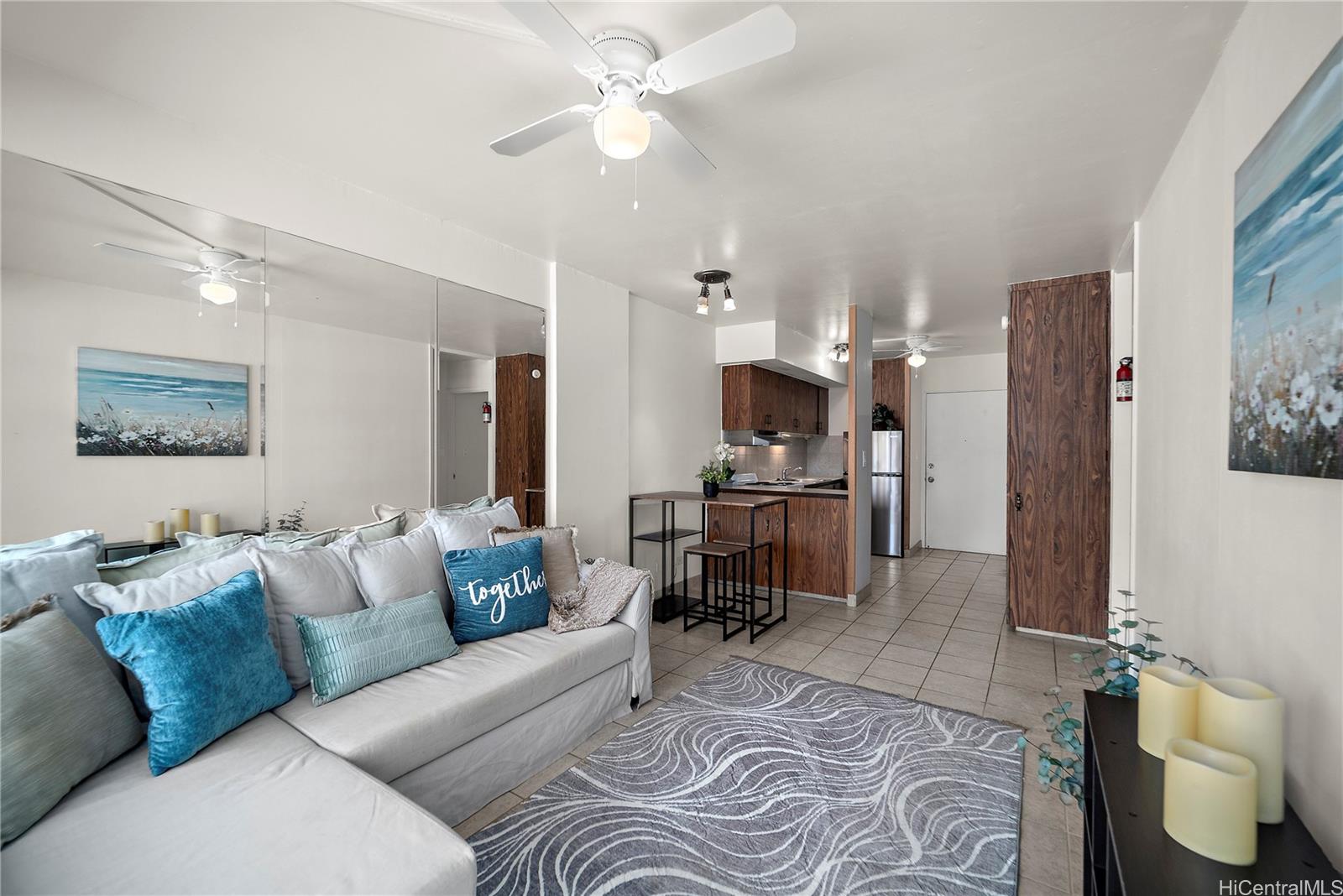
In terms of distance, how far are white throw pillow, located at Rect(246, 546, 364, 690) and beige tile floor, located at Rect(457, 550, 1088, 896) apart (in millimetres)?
867

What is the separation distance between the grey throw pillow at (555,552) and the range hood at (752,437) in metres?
3.24

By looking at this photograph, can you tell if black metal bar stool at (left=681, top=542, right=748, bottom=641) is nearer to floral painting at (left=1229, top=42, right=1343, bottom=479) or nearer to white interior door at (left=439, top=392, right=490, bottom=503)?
white interior door at (left=439, top=392, right=490, bottom=503)

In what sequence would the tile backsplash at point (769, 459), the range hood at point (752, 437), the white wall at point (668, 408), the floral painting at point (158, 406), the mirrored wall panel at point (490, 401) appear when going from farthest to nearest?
the tile backsplash at point (769, 459) → the range hood at point (752, 437) → the white wall at point (668, 408) → the mirrored wall panel at point (490, 401) → the floral painting at point (158, 406)

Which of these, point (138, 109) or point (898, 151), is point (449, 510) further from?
point (898, 151)

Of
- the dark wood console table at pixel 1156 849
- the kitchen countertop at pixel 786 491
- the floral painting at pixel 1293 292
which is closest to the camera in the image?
the dark wood console table at pixel 1156 849

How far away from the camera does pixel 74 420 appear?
1985 mm

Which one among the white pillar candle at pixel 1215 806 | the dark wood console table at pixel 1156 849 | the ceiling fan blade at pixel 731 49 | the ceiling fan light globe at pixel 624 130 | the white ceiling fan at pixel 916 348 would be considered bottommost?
the dark wood console table at pixel 1156 849

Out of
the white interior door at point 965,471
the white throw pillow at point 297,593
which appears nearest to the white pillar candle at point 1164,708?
the white throw pillow at point 297,593

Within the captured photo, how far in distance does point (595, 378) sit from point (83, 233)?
105 inches

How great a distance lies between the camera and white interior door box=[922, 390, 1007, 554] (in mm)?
7215

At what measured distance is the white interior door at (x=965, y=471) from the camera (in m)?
7.21

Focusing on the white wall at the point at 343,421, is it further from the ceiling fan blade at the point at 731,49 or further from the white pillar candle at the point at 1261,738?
the white pillar candle at the point at 1261,738

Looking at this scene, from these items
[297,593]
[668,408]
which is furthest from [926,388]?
[297,593]

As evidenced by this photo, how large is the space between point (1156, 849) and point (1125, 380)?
352 cm
